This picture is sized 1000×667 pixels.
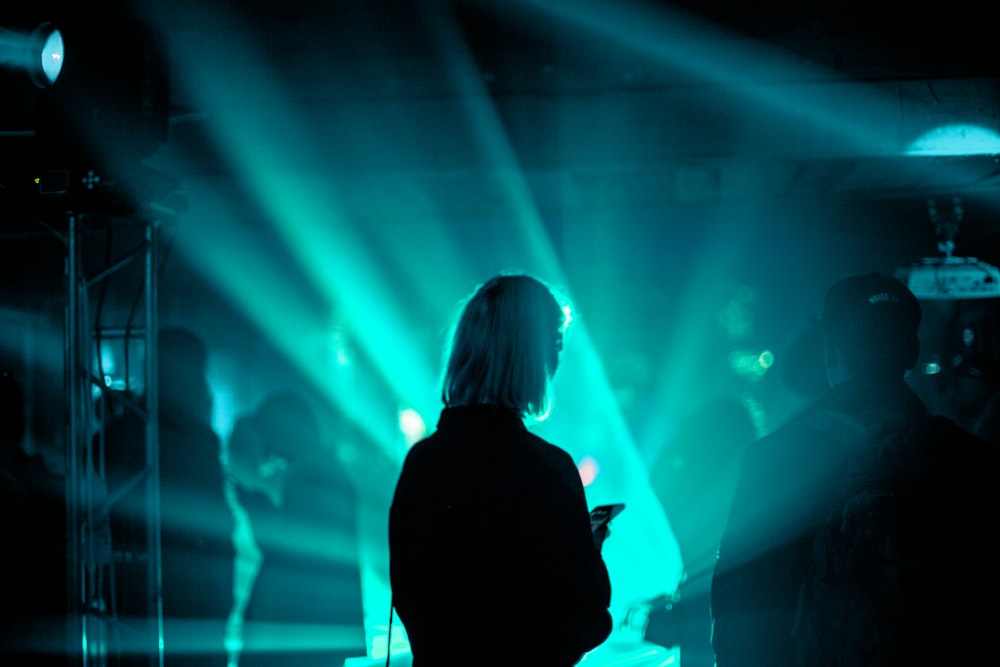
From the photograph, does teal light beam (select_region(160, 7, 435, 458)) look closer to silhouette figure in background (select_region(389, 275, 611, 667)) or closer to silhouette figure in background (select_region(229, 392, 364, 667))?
silhouette figure in background (select_region(229, 392, 364, 667))

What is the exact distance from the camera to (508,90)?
4504 mm

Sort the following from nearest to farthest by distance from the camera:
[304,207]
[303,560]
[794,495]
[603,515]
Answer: [794,495], [603,515], [303,560], [304,207]

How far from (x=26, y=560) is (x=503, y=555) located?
11.3 ft

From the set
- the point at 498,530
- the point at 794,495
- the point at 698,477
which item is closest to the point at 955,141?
the point at 698,477

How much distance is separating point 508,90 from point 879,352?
3.59 metres

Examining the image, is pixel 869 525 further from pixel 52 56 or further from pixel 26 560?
pixel 26 560

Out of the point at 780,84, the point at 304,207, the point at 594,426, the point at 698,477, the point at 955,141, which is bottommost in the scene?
the point at 698,477

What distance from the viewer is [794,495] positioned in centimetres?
125

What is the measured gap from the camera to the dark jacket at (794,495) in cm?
121

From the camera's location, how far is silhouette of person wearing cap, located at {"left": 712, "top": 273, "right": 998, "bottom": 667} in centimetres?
115

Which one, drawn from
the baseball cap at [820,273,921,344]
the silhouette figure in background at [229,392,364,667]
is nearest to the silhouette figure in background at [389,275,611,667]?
the baseball cap at [820,273,921,344]

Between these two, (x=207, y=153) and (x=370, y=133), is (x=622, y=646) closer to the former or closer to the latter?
(x=370, y=133)

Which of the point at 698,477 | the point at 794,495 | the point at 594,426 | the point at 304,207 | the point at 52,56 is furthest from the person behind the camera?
the point at 594,426

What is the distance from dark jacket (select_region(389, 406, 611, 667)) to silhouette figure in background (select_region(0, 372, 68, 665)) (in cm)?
321
